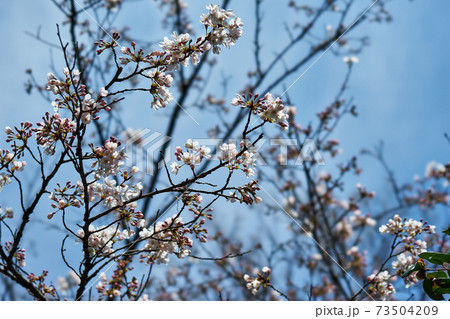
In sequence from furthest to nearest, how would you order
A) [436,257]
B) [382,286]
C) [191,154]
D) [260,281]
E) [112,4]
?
[112,4] < [382,286] < [260,281] < [191,154] < [436,257]

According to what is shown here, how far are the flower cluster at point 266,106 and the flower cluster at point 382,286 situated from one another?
2.91 feet

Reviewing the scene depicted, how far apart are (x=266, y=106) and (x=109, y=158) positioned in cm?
46

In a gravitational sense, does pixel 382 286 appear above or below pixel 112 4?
below

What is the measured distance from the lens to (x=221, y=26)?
1146 millimetres

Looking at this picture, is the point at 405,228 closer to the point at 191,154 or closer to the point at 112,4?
the point at 191,154

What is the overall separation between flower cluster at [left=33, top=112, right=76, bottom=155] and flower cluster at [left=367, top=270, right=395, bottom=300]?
1261 millimetres

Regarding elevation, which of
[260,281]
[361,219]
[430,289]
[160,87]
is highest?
[361,219]

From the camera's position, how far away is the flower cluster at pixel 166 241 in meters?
1.26

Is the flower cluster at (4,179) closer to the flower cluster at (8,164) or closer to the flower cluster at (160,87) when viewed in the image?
the flower cluster at (8,164)

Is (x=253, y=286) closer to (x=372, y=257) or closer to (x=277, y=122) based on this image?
(x=277, y=122)


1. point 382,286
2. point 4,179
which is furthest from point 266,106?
point 382,286

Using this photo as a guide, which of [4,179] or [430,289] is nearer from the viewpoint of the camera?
[430,289]

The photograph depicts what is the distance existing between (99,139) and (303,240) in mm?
1818

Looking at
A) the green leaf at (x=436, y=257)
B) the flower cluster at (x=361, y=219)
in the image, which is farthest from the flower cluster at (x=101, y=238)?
the flower cluster at (x=361, y=219)
